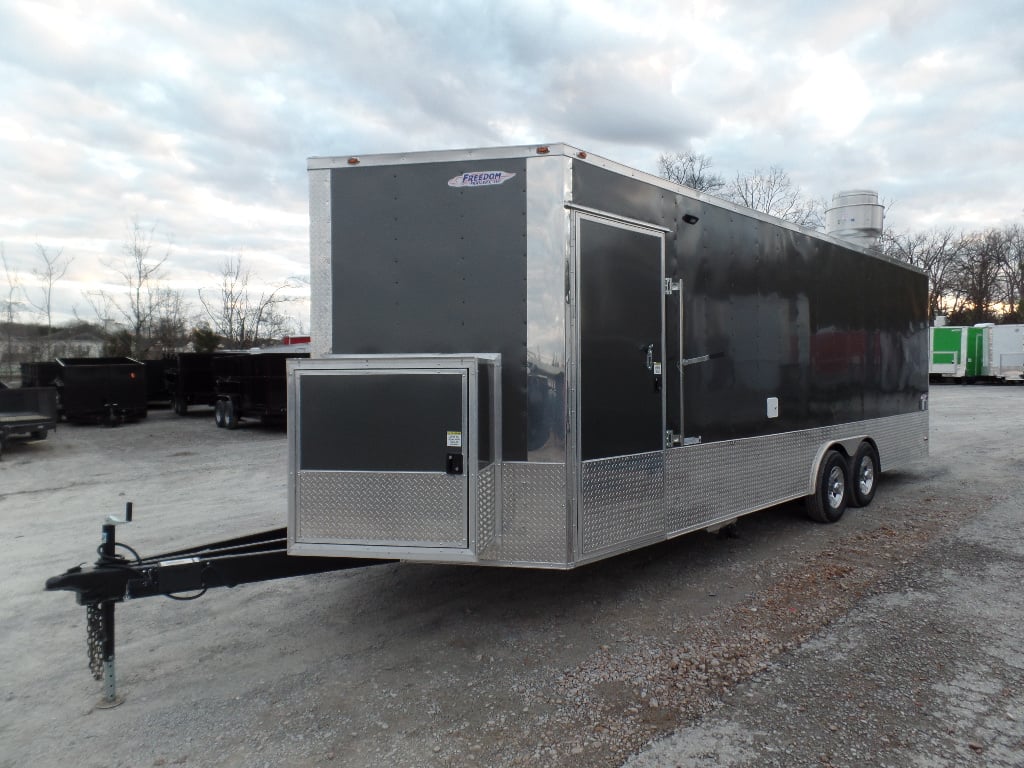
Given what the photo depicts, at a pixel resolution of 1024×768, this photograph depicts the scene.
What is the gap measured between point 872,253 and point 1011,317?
49.1 metres

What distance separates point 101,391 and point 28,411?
415cm

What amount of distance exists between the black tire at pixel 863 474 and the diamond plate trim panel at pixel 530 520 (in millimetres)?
4581

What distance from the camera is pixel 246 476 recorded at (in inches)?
409

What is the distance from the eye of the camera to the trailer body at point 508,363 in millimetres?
3777

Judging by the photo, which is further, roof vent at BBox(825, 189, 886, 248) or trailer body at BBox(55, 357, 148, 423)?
trailer body at BBox(55, 357, 148, 423)

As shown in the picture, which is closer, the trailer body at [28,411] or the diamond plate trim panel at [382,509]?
the diamond plate trim panel at [382,509]

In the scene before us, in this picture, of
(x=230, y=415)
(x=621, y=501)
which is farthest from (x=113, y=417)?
(x=621, y=501)

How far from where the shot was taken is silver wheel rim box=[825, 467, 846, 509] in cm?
681

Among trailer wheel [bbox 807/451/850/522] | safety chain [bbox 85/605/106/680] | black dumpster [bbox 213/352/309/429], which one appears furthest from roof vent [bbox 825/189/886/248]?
black dumpster [bbox 213/352/309/429]

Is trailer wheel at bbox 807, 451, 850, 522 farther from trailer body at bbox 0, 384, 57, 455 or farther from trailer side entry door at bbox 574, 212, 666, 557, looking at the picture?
trailer body at bbox 0, 384, 57, 455

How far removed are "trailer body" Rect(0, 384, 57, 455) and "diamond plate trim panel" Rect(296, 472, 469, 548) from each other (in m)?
12.0

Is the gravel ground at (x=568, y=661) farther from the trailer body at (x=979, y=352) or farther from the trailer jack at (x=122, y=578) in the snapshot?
the trailer body at (x=979, y=352)

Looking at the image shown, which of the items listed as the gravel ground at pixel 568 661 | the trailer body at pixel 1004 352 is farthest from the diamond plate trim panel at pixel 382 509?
the trailer body at pixel 1004 352

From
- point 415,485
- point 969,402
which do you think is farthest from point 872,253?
point 969,402
